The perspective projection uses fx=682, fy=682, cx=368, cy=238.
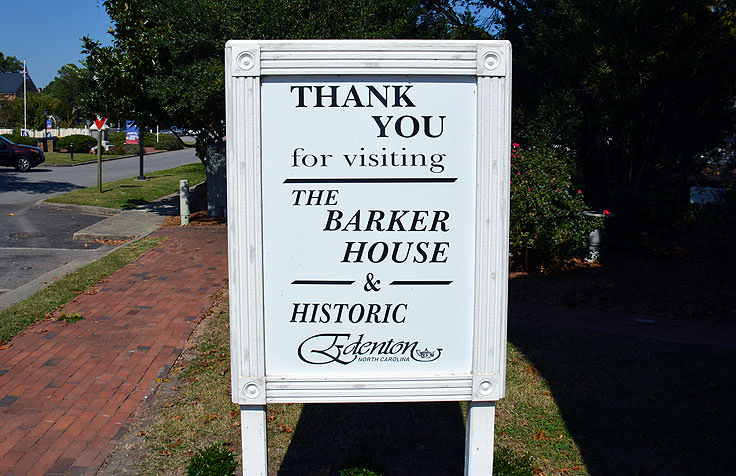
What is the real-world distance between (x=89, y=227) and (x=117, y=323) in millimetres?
7358

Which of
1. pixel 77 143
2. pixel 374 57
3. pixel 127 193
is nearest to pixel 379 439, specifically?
pixel 374 57

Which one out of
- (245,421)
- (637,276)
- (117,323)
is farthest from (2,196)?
(245,421)

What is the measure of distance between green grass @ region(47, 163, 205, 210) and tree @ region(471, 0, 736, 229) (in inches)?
421

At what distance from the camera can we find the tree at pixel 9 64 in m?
107

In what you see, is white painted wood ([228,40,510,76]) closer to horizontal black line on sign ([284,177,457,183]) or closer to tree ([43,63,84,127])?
horizontal black line on sign ([284,177,457,183])

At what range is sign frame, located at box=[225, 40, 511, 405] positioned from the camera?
2.86m

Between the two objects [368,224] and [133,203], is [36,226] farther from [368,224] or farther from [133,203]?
[368,224]

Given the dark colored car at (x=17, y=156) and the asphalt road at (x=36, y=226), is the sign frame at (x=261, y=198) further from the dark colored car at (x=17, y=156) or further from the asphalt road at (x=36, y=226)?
the dark colored car at (x=17, y=156)

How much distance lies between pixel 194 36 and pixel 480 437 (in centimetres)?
984

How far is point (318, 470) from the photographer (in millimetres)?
4152

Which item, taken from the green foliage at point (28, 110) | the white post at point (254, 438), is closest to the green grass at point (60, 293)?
the white post at point (254, 438)

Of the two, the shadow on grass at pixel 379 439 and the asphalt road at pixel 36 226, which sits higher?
the asphalt road at pixel 36 226

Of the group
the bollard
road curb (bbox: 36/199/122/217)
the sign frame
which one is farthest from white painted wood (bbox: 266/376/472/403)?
road curb (bbox: 36/199/122/217)

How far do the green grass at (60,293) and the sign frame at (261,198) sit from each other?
4.60 metres
